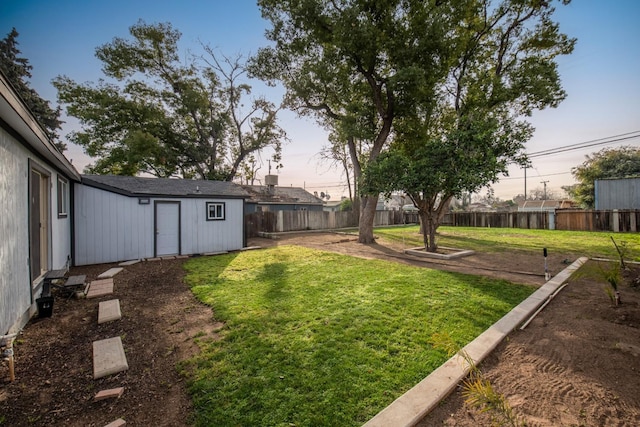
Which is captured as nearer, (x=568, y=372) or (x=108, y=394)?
(x=108, y=394)

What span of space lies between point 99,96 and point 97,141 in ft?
9.39

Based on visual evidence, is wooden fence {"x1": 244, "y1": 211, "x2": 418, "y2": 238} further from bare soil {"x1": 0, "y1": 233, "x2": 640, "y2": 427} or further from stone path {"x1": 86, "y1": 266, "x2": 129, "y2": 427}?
bare soil {"x1": 0, "y1": 233, "x2": 640, "y2": 427}

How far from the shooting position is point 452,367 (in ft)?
8.55

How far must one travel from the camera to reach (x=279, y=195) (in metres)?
26.0

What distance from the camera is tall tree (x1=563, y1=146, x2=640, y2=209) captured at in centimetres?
2342

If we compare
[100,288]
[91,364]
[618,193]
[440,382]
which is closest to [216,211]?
[100,288]

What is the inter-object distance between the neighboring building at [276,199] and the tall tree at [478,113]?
523 inches

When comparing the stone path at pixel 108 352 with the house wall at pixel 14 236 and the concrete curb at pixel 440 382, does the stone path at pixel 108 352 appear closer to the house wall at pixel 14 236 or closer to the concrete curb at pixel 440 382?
the house wall at pixel 14 236

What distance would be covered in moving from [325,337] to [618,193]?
2322cm

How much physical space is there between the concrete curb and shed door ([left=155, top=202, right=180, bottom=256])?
30.9 feet

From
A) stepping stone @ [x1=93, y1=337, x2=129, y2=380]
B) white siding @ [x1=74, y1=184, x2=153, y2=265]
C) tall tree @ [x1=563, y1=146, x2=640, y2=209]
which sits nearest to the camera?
stepping stone @ [x1=93, y1=337, x2=129, y2=380]

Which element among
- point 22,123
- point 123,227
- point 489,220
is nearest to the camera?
point 22,123

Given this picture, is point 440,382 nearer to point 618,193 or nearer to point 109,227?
point 109,227

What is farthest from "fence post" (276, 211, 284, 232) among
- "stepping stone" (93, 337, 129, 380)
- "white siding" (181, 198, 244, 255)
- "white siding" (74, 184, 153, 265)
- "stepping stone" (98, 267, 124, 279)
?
A: "stepping stone" (93, 337, 129, 380)
